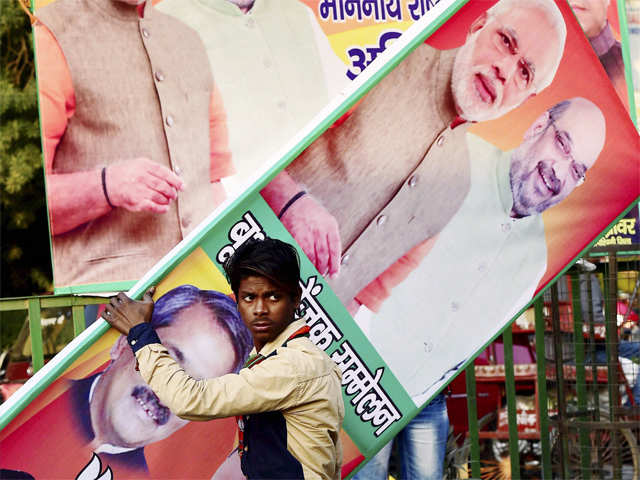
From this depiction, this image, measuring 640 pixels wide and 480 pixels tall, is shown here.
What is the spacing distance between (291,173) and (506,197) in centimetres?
87

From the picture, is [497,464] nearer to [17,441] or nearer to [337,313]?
[337,313]

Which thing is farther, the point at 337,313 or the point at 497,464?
the point at 497,464

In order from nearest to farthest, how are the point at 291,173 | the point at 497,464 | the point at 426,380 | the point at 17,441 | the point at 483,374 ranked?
1. the point at 17,441
2. the point at 291,173
3. the point at 426,380
4. the point at 497,464
5. the point at 483,374

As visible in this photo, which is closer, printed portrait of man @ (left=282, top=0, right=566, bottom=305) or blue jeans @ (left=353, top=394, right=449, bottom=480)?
printed portrait of man @ (left=282, top=0, right=566, bottom=305)

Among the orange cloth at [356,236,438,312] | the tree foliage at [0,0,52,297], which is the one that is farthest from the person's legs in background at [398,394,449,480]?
the tree foliage at [0,0,52,297]

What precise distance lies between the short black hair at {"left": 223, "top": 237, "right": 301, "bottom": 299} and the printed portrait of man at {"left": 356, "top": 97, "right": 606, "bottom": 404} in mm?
868

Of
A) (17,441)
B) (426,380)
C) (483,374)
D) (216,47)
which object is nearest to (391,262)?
(426,380)

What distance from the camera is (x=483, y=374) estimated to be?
244 inches

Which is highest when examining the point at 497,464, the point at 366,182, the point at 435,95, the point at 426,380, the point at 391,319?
the point at 435,95

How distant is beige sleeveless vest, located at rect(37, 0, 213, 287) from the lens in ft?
16.0

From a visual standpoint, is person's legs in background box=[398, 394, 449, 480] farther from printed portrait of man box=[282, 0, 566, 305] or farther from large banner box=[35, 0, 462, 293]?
large banner box=[35, 0, 462, 293]

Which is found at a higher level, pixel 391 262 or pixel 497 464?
pixel 391 262

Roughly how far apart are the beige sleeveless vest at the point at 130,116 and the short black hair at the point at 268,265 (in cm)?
240

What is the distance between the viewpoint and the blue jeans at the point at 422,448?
4219mm
